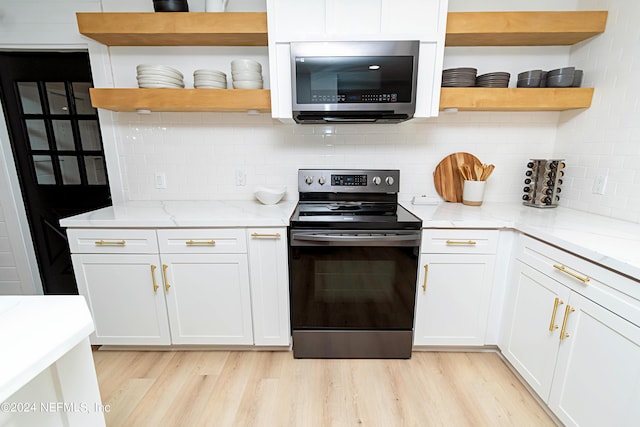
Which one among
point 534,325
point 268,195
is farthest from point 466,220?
point 268,195

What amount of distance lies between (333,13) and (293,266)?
1.44 metres

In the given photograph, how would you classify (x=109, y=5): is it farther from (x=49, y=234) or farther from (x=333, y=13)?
(x=49, y=234)

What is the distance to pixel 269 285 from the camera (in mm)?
1724

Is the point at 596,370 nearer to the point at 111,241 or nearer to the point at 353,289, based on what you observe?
the point at 353,289

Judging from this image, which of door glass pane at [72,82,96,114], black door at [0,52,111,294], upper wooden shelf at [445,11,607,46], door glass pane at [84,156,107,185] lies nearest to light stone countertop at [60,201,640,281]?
door glass pane at [84,156,107,185]

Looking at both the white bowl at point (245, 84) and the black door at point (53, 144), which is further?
the black door at point (53, 144)

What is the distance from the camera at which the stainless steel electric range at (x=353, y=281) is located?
159cm

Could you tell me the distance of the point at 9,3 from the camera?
1.89 metres

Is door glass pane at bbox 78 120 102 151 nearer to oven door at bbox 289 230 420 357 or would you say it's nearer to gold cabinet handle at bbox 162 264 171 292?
gold cabinet handle at bbox 162 264 171 292

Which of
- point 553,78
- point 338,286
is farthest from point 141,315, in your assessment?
point 553,78

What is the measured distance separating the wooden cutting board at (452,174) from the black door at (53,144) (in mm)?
2570

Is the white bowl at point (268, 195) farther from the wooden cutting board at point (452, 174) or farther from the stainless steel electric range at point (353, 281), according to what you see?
the wooden cutting board at point (452, 174)

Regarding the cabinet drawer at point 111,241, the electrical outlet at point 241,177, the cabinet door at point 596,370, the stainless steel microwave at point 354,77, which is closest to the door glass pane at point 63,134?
the cabinet drawer at point 111,241

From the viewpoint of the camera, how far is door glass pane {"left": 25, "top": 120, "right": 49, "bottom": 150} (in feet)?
6.99
